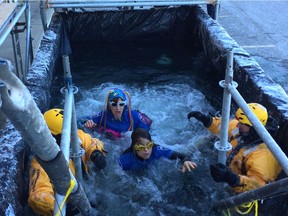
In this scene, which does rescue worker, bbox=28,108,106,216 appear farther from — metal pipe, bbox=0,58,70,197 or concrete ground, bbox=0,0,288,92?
concrete ground, bbox=0,0,288,92

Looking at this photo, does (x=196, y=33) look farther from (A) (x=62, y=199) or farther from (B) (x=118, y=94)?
(A) (x=62, y=199)

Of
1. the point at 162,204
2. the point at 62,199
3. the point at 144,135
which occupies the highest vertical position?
the point at 62,199

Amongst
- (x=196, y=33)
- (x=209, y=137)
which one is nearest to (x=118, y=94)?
(x=209, y=137)

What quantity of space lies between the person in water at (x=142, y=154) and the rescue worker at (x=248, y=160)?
462mm

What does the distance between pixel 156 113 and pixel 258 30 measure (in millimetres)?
5419

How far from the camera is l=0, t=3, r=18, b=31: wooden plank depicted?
473 centimetres

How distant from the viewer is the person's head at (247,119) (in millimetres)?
3461

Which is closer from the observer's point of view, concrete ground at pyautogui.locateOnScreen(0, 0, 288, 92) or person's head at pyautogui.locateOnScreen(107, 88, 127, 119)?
person's head at pyautogui.locateOnScreen(107, 88, 127, 119)

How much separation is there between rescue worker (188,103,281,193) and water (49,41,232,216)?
0.43 meters

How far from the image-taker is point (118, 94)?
177 inches

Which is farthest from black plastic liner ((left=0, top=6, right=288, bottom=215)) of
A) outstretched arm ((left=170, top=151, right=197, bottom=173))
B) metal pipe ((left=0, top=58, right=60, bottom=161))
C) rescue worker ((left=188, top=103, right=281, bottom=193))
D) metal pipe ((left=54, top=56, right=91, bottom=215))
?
metal pipe ((left=0, top=58, right=60, bottom=161))

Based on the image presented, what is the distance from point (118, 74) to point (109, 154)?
242cm

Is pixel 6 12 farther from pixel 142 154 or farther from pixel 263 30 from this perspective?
pixel 263 30

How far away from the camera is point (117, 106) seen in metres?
4.54
